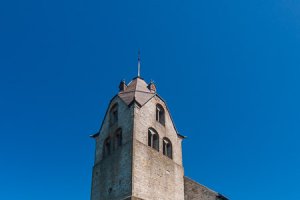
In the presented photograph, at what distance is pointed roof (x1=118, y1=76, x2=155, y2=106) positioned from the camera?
2767 cm

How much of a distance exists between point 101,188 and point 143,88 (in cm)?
990

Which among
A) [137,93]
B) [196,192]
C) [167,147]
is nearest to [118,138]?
[167,147]

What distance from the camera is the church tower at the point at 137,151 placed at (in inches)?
894

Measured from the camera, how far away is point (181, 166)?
2683 centimetres

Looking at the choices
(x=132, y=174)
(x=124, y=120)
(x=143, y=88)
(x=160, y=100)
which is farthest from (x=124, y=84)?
(x=132, y=174)

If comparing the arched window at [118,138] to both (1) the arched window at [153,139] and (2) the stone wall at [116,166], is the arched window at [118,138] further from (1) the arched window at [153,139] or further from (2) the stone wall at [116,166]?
(1) the arched window at [153,139]

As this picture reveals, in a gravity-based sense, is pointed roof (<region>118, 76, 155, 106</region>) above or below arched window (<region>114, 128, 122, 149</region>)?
above

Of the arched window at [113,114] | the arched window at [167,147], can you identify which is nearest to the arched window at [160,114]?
the arched window at [167,147]

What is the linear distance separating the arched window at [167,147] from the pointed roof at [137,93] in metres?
3.49

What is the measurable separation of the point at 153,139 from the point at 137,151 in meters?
3.15

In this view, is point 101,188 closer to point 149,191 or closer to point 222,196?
point 149,191

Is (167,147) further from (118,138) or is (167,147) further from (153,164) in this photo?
(118,138)

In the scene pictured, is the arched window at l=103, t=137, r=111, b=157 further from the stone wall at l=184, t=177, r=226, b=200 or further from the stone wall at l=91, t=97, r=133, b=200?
the stone wall at l=184, t=177, r=226, b=200

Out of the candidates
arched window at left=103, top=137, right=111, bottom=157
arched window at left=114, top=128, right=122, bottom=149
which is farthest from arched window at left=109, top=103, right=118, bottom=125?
arched window at left=114, top=128, right=122, bottom=149
